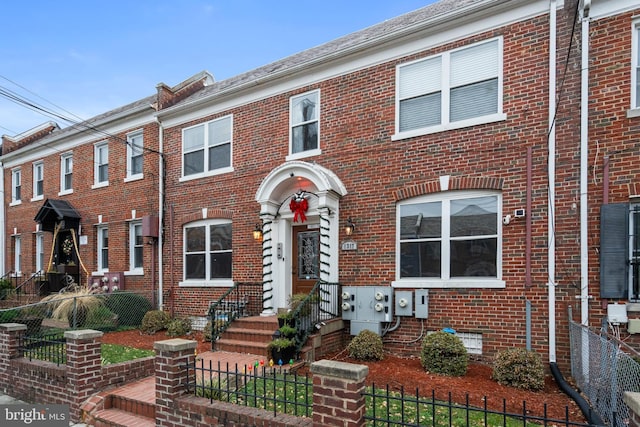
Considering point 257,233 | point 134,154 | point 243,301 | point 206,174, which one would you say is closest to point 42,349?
point 243,301

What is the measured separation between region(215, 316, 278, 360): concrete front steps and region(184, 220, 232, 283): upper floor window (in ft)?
8.01

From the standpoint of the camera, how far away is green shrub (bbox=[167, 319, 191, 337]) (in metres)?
Result: 9.95

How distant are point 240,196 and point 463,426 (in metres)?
7.49

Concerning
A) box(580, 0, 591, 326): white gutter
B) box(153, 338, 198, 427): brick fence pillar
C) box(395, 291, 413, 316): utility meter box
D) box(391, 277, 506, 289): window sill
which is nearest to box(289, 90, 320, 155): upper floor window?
box(391, 277, 506, 289): window sill

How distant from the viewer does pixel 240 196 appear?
33.3 feet

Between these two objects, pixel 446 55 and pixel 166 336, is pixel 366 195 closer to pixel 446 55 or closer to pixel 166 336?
pixel 446 55

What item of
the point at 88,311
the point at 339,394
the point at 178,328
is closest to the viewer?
the point at 339,394

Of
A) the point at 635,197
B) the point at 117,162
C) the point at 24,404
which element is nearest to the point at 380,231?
the point at 635,197

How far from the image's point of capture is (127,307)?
36.9ft

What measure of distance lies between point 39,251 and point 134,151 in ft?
23.2

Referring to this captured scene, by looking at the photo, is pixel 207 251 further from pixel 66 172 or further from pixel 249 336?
pixel 66 172

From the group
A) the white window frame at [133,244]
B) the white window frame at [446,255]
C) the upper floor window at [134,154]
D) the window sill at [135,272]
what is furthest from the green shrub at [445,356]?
the upper floor window at [134,154]

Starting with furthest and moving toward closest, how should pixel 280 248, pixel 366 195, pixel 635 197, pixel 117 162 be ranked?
pixel 117 162 < pixel 280 248 < pixel 366 195 < pixel 635 197

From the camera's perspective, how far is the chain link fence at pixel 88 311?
33.7ft
